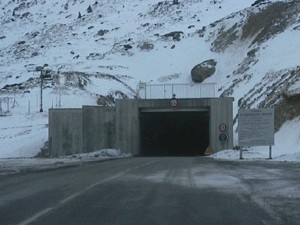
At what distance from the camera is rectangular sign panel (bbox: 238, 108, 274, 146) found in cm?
3541

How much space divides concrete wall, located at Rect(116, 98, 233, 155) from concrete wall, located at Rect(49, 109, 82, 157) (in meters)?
3.81

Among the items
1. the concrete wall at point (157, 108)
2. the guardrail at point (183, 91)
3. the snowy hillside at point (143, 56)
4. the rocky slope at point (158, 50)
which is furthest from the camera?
the guardrail at point (183, 91)

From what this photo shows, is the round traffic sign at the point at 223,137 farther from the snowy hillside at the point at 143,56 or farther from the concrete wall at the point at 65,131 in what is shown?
the concrete wall at the point at 65,131

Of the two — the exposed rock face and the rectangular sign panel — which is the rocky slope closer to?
the exposed rock face

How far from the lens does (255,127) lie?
35.8 metres

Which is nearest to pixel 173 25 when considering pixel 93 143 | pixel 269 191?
pixel 93 143

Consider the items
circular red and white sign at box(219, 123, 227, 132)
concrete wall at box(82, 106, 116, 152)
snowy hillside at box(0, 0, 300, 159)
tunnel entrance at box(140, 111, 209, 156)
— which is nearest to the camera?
circular red and white sign at box(219, 123, 227, 132)

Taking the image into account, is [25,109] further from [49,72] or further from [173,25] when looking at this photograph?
[173,25]

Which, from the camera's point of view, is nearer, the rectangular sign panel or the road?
the road

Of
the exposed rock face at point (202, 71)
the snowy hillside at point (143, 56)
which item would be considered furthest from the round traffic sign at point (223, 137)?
the exposed rock face at point (202, 71)

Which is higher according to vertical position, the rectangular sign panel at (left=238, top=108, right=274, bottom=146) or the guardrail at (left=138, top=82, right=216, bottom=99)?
the guardrail at (left=138, top=82, right=216, bottom=99)

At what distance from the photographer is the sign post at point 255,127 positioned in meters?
35.4

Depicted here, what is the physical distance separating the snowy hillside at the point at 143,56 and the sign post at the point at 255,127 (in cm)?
570

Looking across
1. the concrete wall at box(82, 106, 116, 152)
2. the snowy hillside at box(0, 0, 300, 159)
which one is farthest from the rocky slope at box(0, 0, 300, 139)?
the concrete wall at box(82, 106, 116, 152)
